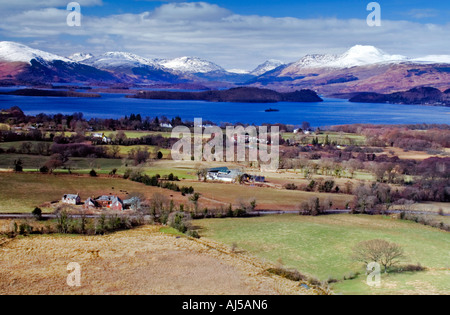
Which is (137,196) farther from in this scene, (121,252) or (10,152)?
(10,152)

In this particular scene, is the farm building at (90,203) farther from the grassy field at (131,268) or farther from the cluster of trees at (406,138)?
the cluster of trees at (406,138)

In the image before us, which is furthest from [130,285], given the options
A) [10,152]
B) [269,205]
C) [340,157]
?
[340,157]

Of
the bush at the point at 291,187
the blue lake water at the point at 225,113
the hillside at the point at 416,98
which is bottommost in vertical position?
the bush at the point at 291,187

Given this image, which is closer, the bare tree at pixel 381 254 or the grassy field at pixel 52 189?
the bare tree at pixel 381 254

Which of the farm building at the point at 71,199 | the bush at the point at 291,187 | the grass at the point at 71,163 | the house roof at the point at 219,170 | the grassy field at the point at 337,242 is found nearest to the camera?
the grassy field at the point at 337,242

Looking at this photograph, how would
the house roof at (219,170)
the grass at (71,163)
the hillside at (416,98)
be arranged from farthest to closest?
the hillside at (416,98), the house roof at (219,170), the grass at (71,163)

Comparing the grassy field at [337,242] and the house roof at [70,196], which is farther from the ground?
the house roof at [70,196]

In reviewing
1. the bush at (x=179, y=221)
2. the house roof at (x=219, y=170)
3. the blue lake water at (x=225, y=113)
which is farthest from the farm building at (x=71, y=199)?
Result: the blue lake water at (x=225, y=113)
